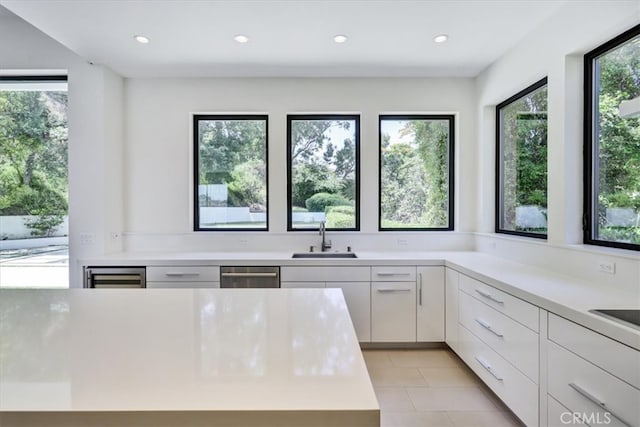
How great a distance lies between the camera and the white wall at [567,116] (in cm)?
194

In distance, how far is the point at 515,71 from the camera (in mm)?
2854

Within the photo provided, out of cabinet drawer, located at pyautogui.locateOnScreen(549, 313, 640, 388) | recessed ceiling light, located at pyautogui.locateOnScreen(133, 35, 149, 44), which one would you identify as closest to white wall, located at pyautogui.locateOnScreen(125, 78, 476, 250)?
recessed ceiling light, located at pyautogui.locateOnScreen(133, 35, 149, 44)

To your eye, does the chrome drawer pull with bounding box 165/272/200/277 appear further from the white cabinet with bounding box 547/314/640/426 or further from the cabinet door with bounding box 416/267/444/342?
the white cabinet with bounding box 547/314/640/426

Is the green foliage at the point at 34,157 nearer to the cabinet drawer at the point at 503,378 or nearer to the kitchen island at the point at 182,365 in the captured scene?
the kitchen island at the point at 182,365

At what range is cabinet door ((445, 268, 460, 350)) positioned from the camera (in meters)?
2.81

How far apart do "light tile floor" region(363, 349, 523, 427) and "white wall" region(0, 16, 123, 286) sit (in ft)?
9.71

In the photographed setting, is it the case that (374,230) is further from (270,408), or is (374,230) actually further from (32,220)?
(32,220)

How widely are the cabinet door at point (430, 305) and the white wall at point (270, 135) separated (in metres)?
0.58

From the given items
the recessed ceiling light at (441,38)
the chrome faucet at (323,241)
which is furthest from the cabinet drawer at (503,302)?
the recessed ceiling light at (441,38)

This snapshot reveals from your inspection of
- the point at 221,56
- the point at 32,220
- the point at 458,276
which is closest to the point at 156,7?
the point at 221,56

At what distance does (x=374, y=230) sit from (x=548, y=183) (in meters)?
1.65

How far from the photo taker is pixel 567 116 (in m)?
2.31

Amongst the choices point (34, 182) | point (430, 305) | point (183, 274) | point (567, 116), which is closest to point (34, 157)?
point (34, 182)

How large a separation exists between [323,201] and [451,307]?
5.51 feet
